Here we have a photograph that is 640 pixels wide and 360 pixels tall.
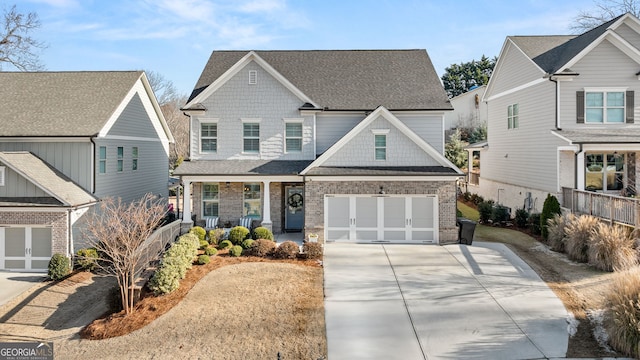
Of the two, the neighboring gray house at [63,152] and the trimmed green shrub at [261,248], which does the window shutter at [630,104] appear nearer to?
the trimmed green shrub at [261,248]

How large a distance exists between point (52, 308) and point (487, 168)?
25617 mm

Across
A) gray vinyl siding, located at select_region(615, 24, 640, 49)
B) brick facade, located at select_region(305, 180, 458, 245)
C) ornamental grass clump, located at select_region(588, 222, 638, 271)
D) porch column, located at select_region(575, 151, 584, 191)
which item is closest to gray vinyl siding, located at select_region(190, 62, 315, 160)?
brick facade, located at select_region(305, 180, 458, 245)

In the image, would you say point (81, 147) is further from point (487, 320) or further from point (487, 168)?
point (487, 168)

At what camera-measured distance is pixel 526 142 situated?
23.6 m

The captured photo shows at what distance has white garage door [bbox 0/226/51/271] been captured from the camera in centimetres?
1714

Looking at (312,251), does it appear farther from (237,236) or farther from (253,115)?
(253,115)

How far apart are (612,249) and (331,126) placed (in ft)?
42.4

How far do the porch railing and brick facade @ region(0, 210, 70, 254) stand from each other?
68.1 feet

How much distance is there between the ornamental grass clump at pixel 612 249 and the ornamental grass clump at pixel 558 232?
2.13 m

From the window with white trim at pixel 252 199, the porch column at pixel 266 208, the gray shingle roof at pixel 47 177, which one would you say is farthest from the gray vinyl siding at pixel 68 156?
the porch column at pixel 266 208

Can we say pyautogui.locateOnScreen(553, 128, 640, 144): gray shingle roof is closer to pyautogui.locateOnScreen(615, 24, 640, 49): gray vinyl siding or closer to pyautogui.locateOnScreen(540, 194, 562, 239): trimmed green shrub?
pyautogui.locateOnScreen(540, 194, 562, 239): trimmed green shrub

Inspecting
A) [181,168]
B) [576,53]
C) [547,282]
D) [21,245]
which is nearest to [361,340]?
[547,282]

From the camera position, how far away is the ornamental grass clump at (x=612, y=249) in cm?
1398

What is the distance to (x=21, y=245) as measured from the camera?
56.3ft
